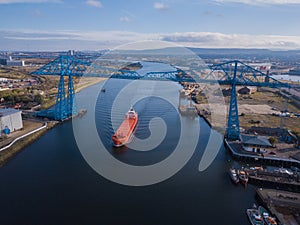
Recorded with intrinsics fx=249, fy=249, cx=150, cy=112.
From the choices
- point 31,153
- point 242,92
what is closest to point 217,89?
point 242,92

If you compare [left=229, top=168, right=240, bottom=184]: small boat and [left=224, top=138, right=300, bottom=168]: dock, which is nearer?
[left=229, top=168, right=240, bottom=184]: small boat

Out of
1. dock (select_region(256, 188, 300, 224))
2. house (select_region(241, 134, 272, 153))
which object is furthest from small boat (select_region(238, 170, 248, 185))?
house (select_region(241, 134, 272, 153))

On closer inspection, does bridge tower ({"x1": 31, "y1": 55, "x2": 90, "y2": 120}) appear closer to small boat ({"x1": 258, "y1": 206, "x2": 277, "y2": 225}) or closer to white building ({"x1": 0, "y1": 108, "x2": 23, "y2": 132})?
white building ({"x1": 0, "y1": 108, "x2": 23, "y2": 132})

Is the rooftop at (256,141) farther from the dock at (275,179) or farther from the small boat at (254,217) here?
the small boat at (254,217)

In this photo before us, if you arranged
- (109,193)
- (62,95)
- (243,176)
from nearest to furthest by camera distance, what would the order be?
(109,193)
(243,176)
(62,95)

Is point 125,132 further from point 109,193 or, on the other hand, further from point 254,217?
point 254,217

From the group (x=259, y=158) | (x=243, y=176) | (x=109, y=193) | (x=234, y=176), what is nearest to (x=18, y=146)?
(x=109, y=193)
